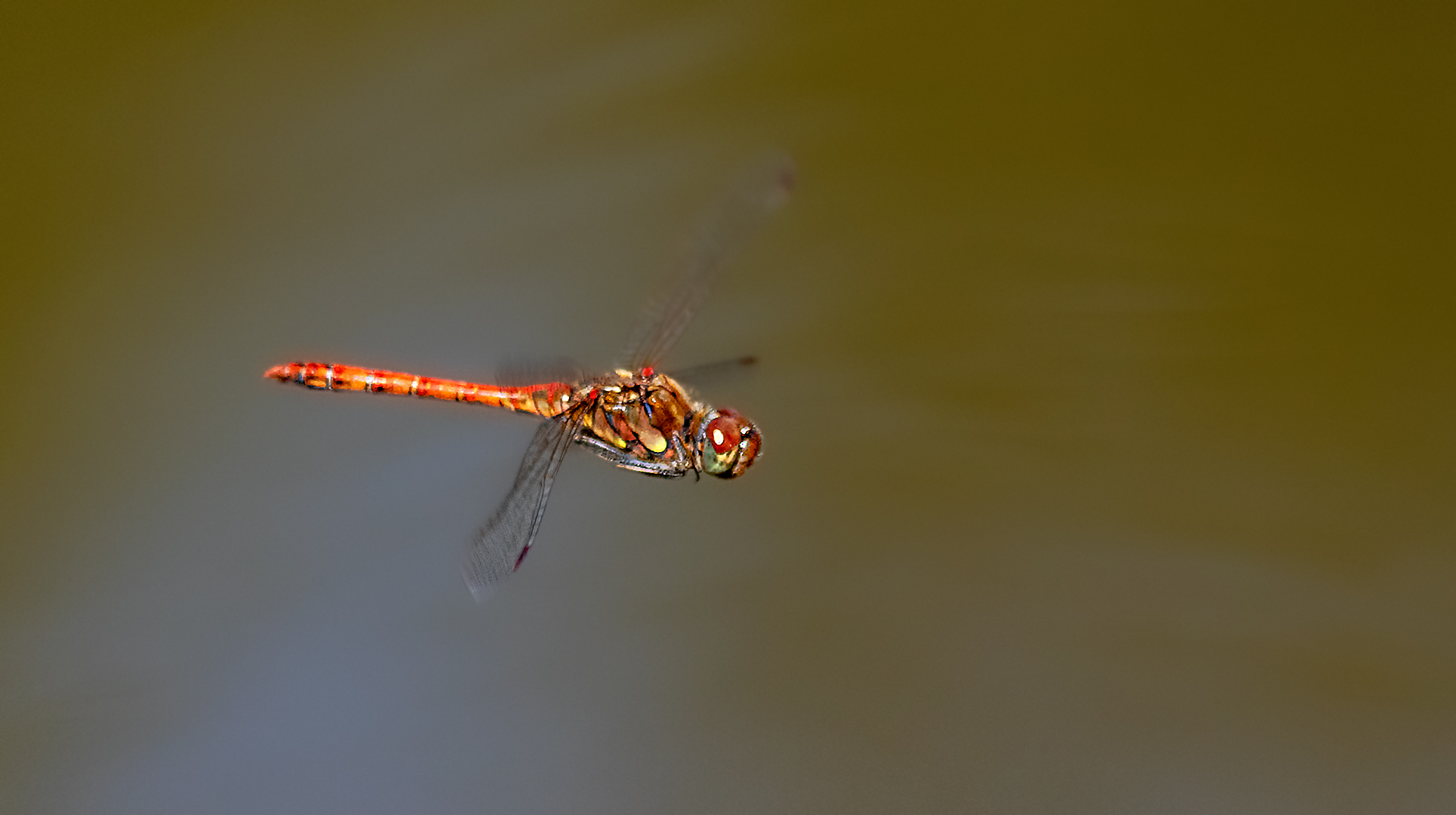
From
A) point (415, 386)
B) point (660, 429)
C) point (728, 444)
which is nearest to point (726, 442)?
point (728, 444)

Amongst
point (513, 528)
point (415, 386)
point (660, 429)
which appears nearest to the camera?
point (513, 528)

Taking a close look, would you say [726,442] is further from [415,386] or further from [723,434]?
[415,386]

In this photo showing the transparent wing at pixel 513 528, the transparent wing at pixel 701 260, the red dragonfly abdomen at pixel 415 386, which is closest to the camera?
the transparent wing at pixel 513 528

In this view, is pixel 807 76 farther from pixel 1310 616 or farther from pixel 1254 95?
pixel 1310 616

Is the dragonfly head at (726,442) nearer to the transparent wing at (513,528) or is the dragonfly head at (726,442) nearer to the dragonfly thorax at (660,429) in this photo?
the dragonfly thorax at (660,429)

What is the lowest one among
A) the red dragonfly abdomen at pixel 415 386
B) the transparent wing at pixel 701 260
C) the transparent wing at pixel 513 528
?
the transparent wing at pixel 513 528

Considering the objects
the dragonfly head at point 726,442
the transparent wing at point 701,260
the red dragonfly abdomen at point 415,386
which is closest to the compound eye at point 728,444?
the dragonfly head at point 726,442

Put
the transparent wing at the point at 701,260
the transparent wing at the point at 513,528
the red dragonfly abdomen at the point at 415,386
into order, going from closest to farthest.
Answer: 1. the transparent wing at the point at 513,528
2. the transparent wing at the point at 701,260
3. the red dragonfly abdomen at the point at 415,386
